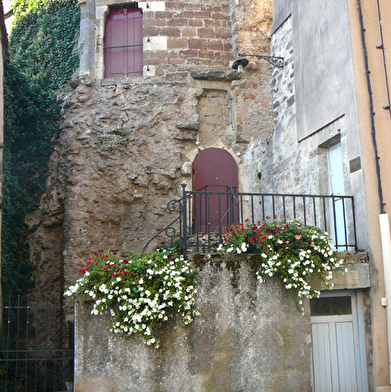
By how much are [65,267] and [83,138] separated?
264cm

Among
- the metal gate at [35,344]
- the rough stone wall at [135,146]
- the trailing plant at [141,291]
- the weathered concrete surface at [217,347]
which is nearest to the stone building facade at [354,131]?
the weathered concrete surface at [217,347]

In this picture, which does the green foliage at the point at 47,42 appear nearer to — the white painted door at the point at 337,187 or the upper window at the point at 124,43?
A: the upper window at the point at 124,43

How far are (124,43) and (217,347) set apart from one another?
23.3 feet

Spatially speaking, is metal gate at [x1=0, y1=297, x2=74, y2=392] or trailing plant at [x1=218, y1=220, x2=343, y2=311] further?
metal gate at [x1=0, y1=297, x2=74, y2=392]

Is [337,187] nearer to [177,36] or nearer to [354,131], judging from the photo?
[354,131]

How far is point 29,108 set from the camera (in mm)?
9664

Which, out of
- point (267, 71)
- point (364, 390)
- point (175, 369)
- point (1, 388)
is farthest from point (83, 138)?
point (364, 390)

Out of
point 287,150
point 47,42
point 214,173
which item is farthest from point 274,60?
point 47,42

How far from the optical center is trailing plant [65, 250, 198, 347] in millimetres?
5344

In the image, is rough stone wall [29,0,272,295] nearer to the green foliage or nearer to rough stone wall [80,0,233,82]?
rough stone wall [80,0,233,82]

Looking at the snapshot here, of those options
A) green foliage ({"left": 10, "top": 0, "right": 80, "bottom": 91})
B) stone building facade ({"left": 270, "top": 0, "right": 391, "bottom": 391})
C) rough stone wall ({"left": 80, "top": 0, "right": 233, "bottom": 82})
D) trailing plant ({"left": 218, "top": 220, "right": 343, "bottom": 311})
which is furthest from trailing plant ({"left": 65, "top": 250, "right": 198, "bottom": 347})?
green foliage ({"left": 10, "top": 0, "right": 80, "bottom": 91})

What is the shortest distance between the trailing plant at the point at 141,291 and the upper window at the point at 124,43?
5.69 meters

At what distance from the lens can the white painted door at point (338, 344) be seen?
6301 mm

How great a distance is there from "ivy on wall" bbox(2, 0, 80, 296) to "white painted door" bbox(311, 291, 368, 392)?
557 centimetres
